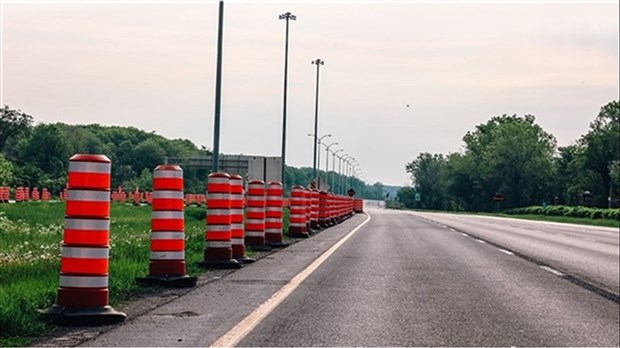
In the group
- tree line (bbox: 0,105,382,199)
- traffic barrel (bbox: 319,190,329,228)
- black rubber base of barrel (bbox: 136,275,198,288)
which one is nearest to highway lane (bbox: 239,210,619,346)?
black rubber base of barrel (bbox: 136,275,198,288)

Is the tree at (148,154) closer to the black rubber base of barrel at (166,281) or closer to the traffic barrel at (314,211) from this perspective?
the traffic barrel at (314,211)

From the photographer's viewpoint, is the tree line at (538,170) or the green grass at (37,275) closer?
the green grass at (37,275)

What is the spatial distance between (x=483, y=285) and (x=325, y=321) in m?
4.92

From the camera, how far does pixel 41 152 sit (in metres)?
97.8

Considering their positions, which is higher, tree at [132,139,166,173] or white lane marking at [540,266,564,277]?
tree at [132,139,166,173]

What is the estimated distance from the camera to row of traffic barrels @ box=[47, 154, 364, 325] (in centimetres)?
900

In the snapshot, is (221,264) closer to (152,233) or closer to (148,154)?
(152,233)

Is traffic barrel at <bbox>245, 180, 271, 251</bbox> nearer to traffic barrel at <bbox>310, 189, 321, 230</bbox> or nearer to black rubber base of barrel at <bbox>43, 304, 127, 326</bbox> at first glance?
black rubber base of barrel at <bbox>43, 304, 127, 326</bbox>

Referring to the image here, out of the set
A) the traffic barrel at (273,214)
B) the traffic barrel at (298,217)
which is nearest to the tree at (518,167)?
the traffic barrel at (298,217)

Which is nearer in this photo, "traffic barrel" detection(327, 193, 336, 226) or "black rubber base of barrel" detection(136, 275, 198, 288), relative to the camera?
"black rubber base of barrel" detection(136, 275, 198, 288)

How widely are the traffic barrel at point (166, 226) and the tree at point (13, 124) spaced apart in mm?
119494

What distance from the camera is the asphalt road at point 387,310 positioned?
862 cm

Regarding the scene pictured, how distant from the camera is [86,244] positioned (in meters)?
9.08

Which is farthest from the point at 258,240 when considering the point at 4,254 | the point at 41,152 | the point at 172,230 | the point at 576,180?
the point at 576,180
